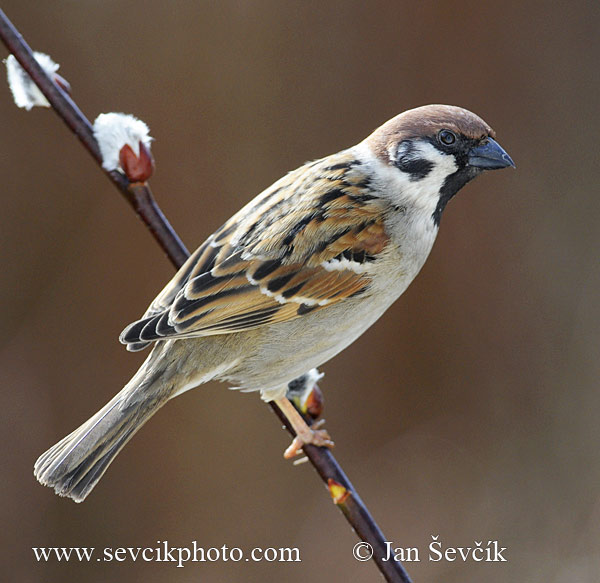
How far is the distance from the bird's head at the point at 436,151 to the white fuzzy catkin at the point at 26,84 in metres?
0.85

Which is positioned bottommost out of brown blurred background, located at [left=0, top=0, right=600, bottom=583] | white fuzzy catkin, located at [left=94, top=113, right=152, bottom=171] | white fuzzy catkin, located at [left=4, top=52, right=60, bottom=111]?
brown blurred background, located at [left=0, top=0, right=600, bottom=583]

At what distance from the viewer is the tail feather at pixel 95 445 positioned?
196 cm

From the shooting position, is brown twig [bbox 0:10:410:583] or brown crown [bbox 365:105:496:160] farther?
brown crown [bbox 365:105:496:160]

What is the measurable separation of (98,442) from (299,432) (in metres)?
0.56

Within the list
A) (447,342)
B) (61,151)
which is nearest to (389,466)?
(447,342)

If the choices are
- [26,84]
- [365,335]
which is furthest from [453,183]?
[365,335]

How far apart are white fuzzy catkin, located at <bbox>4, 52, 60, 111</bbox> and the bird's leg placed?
102cm

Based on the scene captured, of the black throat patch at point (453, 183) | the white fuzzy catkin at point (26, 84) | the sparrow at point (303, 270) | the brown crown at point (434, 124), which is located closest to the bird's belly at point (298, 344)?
the sparrow at point (303, 270)

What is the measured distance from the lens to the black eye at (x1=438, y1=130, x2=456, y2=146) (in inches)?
81.7

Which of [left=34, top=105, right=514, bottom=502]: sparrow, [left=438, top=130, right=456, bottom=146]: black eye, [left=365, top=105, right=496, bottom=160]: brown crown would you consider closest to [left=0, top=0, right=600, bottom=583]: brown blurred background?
[left=34, top=105, right=514, bottom=502]: sparrow

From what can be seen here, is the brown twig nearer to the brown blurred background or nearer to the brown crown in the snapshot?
the brown crown

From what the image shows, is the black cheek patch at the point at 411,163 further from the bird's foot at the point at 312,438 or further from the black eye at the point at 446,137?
the bird's foot at the point at 312,438

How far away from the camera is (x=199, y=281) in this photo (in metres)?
2.15

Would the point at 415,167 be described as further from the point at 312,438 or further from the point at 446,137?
the point at 312,438
